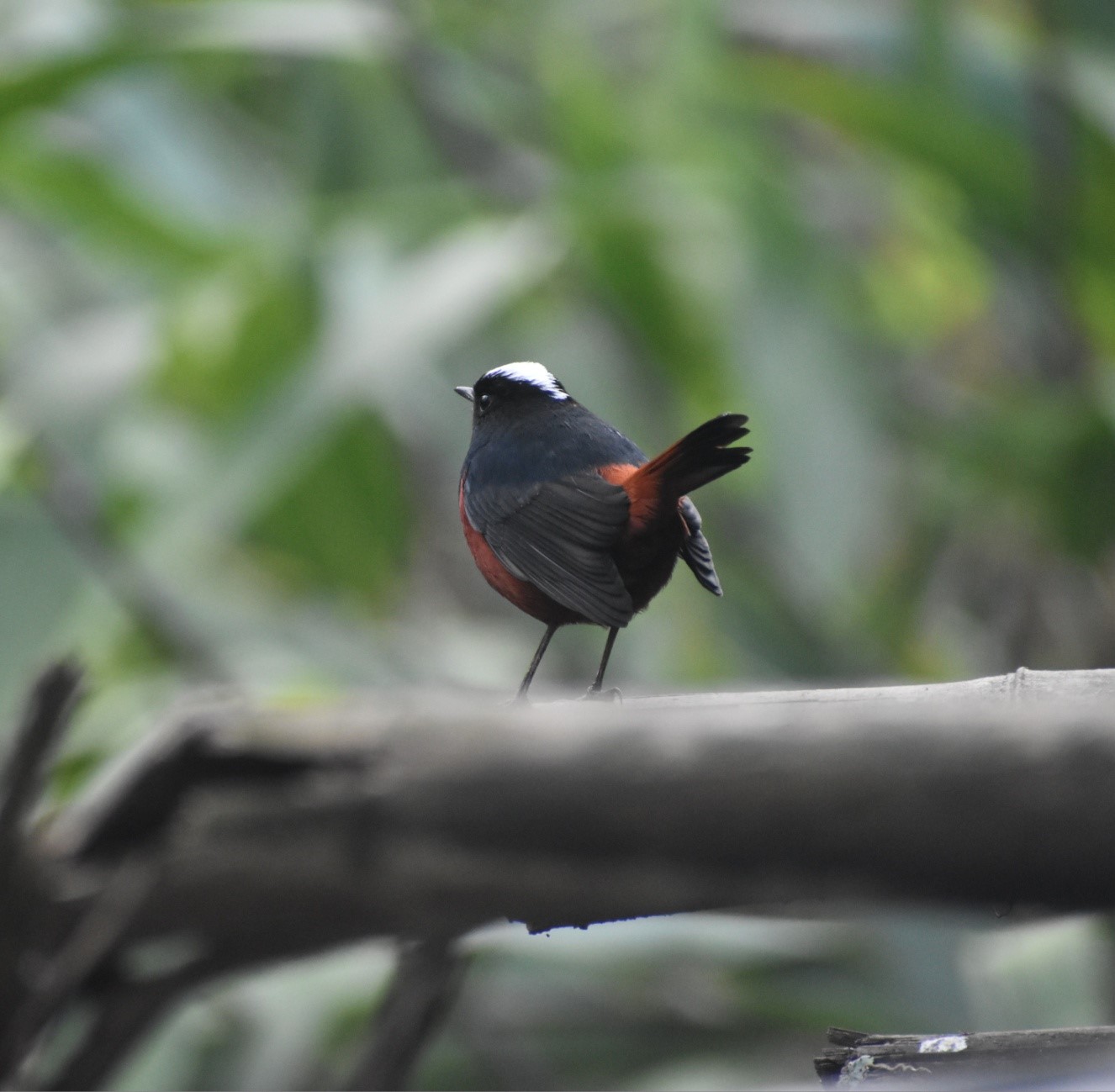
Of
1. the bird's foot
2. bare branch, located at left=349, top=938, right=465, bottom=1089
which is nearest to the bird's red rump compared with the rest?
the bird's foot

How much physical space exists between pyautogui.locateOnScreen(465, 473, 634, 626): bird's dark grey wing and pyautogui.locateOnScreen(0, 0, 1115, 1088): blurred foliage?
2.16m

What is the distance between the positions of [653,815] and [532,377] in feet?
1.94

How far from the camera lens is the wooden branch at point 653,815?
1.55ft

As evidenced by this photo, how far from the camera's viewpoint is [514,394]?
1.07 m

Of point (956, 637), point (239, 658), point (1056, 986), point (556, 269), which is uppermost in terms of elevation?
point (556, 269)

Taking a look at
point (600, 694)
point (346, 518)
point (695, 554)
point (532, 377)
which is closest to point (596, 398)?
point (346, 518)

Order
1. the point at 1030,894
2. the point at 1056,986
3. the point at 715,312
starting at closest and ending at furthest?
the point at 1030,894
the point at 1056,986
the point at 715,312

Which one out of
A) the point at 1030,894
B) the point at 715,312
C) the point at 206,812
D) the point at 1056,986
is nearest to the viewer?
the point at 1030,894

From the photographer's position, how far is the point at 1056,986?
3.46 m

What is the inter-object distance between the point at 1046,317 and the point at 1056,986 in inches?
65.2

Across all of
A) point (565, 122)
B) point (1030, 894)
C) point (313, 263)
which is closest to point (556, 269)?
point (565, 122)

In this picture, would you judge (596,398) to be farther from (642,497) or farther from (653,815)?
(653,815)

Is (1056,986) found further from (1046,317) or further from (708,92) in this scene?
(708,92)

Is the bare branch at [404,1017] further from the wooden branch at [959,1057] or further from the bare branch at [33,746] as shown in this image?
the wooden branch at [959,1057]
